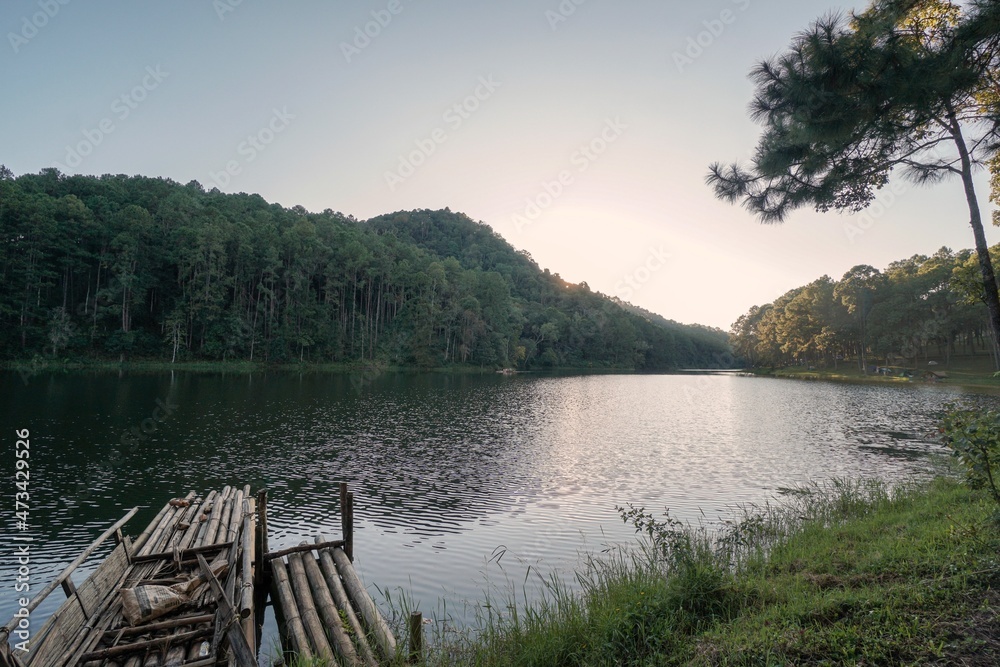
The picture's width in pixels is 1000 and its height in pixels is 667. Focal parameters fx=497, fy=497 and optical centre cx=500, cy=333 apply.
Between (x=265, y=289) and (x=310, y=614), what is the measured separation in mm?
74540

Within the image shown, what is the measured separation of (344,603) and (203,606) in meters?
1.94

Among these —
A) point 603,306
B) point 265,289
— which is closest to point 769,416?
point 265,289

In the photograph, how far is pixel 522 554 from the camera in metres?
10.8

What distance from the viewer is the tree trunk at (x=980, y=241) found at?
7.71 metres

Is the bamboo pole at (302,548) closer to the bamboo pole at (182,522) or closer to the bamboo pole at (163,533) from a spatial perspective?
the bamboo pole at (182,522)

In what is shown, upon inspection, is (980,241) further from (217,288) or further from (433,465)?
(217,288)

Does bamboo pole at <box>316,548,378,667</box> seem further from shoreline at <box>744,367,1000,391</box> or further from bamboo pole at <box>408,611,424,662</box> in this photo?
shoreline at <box>744,367,1000,391</box>

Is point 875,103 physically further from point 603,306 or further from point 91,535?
point 603,306

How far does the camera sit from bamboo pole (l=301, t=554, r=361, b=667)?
19.5ft

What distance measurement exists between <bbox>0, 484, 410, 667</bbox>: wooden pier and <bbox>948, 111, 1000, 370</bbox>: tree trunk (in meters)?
9.71

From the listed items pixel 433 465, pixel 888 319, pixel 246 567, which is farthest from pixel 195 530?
pixel 888 319

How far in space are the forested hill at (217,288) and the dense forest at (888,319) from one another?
54533mm

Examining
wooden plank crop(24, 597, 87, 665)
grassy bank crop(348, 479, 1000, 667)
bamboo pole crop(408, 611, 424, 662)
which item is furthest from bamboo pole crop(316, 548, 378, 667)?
wooden plank crop(24, 597, 87, 665)

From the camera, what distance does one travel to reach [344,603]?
7.20 m
